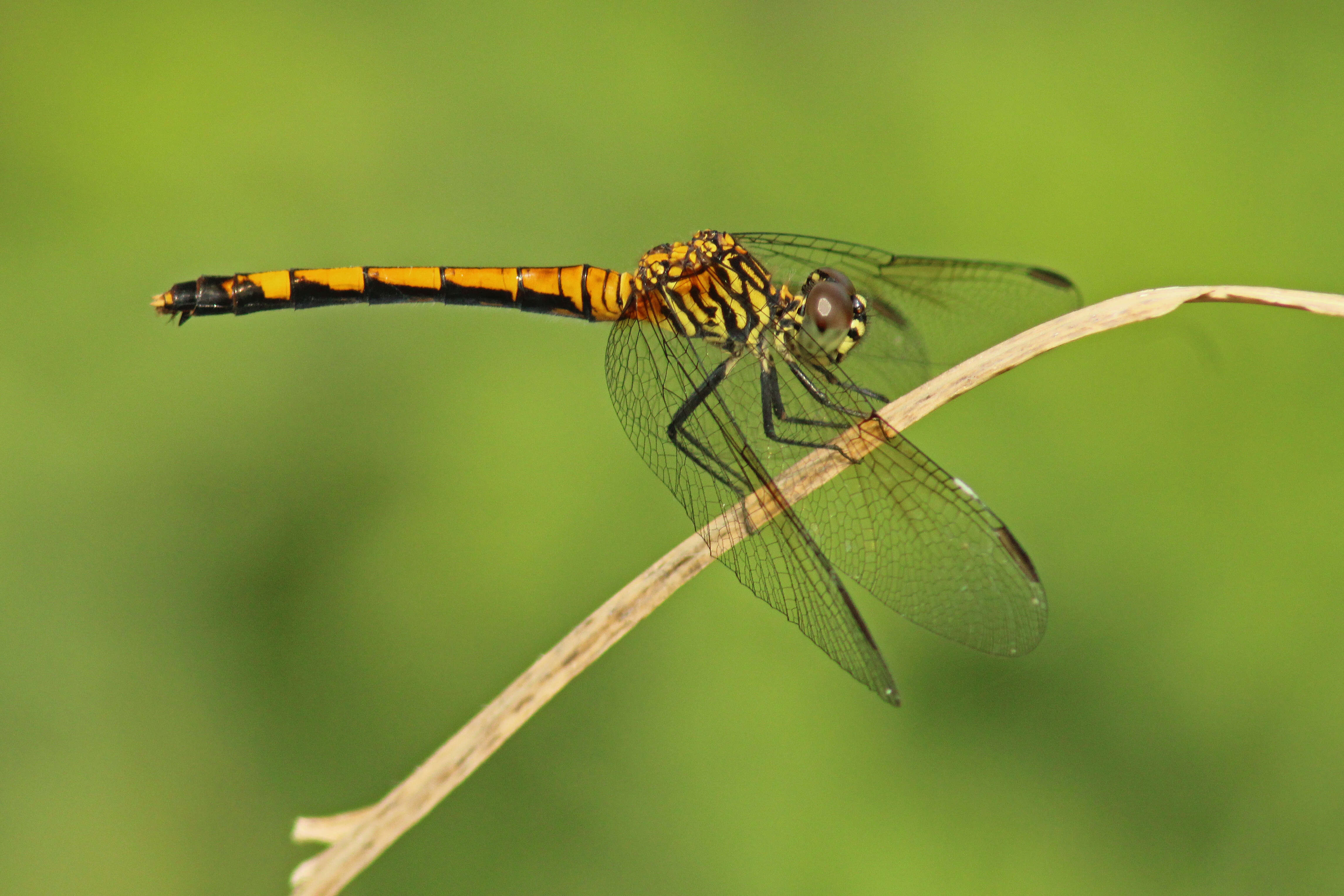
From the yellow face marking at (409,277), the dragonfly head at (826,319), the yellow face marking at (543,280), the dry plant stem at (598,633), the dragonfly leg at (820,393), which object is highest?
the yellow face marking at (409,277)

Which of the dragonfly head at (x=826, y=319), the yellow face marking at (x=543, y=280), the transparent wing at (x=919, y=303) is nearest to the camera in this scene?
the dragonfly head at (x=826, y=319)

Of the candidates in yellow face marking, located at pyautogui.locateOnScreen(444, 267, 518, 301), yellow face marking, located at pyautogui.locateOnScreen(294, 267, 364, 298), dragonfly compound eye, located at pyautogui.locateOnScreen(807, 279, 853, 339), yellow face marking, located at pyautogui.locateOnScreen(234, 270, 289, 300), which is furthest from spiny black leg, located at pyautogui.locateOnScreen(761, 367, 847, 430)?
yellow face marking, located at pyautogui.locateOnScreen(234, 270, 289, 300)

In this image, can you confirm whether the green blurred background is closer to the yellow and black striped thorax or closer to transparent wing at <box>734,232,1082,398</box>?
transparent wing at <box>734,232,1082,398</box>

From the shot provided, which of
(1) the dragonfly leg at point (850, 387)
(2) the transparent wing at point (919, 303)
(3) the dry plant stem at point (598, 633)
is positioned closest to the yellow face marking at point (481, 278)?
(2) the transparent wing at point (919, 303)

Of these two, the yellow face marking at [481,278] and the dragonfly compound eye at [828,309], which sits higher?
the yellow face marking at [481,278]

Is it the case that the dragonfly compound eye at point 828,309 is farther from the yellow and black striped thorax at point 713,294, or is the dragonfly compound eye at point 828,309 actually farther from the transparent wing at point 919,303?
the transparent wing at point 919,303

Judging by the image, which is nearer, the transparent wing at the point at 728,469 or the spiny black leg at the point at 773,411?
the transparent wing at the point at 728,469

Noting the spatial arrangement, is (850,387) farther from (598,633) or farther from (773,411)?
(598,633)
